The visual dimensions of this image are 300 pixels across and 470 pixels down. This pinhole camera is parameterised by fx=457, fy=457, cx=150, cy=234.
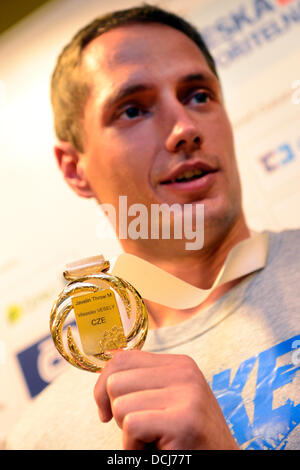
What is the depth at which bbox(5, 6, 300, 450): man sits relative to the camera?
2.48ft

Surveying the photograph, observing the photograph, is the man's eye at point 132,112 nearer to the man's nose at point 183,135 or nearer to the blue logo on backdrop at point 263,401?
the man's nose at point 183,135

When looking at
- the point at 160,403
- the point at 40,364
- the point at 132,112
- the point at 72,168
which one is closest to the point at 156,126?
the point at 132,112

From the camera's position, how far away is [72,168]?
1.13 metres

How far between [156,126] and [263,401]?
1.83 ft

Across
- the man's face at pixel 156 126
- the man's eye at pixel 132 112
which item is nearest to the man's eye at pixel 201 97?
the man's face at pixel 156 126

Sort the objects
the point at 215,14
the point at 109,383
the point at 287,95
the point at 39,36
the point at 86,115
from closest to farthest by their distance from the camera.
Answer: the point at 109,383 → the point at 86,115 → the point at 287,95 → the point at 215,14 → the point at 39,36

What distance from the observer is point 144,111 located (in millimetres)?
975

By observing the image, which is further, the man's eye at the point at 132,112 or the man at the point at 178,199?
the man's eye at the point at 132,112

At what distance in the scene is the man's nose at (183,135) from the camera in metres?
0.88

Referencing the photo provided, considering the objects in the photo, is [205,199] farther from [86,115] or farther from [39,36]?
[39,36]

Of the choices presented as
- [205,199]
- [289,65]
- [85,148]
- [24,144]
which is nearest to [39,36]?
[24,144]

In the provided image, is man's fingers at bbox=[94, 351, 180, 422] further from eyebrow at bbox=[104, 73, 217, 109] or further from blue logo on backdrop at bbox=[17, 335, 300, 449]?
eyebrow at bbox=[104, 73, 217, 109]

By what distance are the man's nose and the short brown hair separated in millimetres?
251

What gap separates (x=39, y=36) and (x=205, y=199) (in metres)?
0.97
